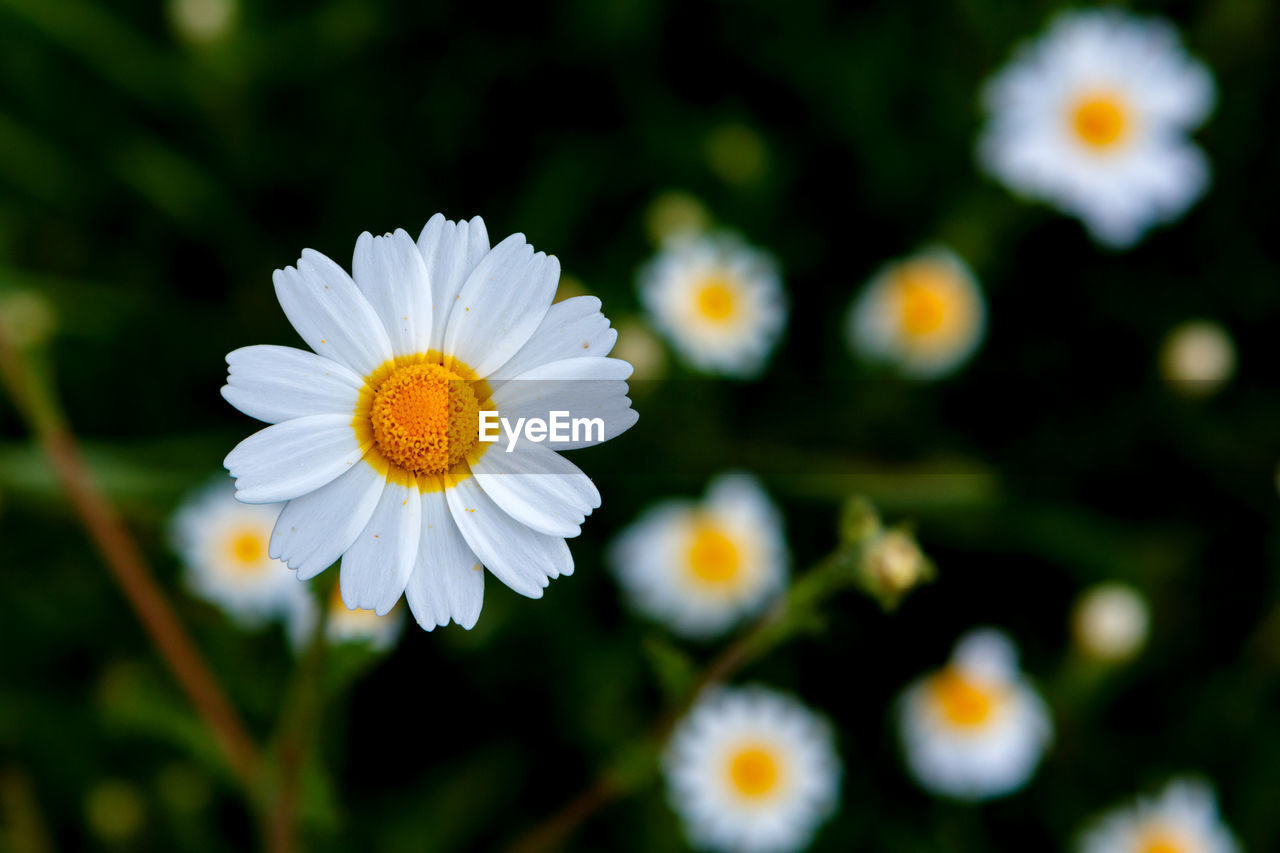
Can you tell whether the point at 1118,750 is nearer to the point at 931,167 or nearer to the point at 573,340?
the point at 931,167

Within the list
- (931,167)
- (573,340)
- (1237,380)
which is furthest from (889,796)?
(573,340)

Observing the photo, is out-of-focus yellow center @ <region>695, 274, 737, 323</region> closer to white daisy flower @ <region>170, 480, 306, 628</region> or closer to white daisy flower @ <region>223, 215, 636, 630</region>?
white daisy flower @ <region>170, 480, 306, 628</region>

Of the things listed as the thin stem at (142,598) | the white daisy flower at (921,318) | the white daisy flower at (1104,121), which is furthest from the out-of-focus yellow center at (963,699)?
the thin stem at (142,598)

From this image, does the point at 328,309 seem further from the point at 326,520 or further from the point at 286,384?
the point at 326,520

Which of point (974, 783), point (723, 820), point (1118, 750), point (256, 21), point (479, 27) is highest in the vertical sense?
point (256, 21)

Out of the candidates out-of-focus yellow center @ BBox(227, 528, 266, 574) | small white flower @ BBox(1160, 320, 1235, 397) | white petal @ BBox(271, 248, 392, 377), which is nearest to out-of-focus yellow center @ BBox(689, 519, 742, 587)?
out-of-focus yellow center @ BBox(227, 528, 266, 574)

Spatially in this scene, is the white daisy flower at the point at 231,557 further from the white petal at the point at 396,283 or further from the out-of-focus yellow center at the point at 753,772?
the white petal at the point at 396,283
